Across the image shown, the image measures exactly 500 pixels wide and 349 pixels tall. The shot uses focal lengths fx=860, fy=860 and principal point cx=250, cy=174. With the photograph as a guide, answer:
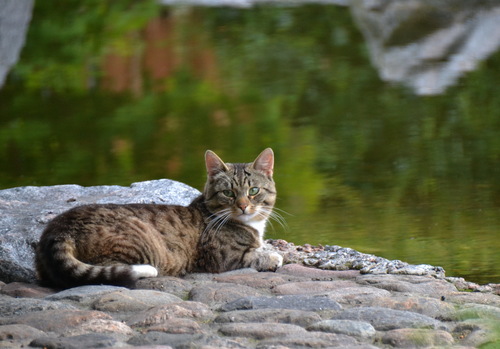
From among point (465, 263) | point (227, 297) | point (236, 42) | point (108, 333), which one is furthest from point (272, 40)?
point (108, 333)

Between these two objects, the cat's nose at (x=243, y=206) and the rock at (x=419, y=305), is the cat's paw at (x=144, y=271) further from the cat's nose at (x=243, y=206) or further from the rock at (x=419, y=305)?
the rock at (x=419, y=305)

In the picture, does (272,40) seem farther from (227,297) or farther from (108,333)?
(108,333)

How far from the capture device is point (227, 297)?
4105mm

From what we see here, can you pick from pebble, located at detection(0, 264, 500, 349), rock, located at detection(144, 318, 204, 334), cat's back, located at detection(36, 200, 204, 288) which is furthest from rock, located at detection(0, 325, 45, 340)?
cat's back, located at detection(36, 200, 204, 288)

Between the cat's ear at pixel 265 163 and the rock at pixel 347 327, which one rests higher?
the cat's ear at pixel 265 163

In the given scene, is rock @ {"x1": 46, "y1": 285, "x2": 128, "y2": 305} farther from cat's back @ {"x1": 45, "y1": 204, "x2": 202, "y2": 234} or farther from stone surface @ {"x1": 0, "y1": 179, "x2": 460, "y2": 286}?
cat's back @ {"x1": 45, "y1": 204, "x2": 202, "y2": 234}

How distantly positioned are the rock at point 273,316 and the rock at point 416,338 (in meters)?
0.37

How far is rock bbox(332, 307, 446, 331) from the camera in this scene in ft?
11.7

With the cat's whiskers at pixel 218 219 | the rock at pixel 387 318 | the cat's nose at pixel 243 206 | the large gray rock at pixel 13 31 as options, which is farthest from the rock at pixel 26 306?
the large gray rock at pixel 13 31

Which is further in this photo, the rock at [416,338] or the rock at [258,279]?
the rock at [258,279]

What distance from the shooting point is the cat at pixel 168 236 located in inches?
171

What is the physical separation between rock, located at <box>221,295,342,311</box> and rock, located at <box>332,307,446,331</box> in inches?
5.1

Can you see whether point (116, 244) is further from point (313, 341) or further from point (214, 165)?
point (313, 341)

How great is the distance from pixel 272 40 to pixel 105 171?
260 cm
